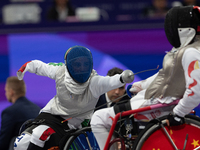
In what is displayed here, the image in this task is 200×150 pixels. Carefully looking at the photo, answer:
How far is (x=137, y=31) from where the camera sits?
547cm

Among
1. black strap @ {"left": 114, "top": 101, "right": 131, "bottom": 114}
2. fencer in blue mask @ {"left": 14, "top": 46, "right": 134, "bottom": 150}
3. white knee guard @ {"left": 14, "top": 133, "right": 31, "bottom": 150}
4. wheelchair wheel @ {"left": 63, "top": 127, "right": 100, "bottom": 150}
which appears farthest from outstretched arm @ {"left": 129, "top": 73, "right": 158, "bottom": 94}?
white knee guard @ {"left": 14, "top": 133, "right": 31, "bottom": 150}

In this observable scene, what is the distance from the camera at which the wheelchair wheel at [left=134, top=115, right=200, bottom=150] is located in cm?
250

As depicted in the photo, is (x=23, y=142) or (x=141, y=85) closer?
(x=141, y=85)

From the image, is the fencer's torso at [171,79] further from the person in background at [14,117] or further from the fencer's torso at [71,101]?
the person in background at [14,117]

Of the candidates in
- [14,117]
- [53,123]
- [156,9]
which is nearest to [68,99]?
[53,123]

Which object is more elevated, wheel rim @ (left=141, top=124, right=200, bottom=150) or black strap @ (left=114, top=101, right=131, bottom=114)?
black strap @ (left=114, top=101, right=131, bottom=114)

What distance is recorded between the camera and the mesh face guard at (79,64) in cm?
302

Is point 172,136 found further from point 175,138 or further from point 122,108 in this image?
point 122,108

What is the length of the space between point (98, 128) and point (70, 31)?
317 centimetres

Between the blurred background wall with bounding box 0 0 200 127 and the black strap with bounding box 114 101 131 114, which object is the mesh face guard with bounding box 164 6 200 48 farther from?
the blurred background wall with bounding box 0 0 200 127

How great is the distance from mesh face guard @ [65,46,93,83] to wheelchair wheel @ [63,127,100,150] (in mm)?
449

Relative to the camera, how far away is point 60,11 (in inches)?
276

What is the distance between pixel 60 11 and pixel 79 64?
13.8 feet

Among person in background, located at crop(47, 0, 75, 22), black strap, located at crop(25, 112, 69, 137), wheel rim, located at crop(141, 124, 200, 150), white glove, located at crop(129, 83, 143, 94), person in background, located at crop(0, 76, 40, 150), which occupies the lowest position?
person in background, located at crop(0, 76, 40, 150)
